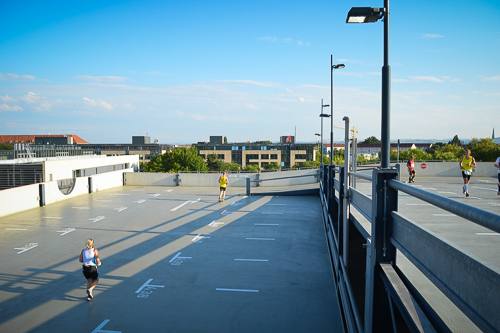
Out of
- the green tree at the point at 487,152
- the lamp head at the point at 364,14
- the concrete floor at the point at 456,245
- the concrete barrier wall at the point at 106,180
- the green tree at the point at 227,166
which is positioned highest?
the lamp head at the point at 364,14

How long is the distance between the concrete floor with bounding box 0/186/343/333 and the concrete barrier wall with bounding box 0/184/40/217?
1.16m

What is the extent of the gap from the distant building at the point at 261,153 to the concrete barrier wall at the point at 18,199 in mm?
88938

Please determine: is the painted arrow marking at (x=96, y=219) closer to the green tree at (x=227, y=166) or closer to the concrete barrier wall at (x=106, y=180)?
the concrete barrier wall at (x=106, y=180)

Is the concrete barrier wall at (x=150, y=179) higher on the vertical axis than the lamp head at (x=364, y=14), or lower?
lower

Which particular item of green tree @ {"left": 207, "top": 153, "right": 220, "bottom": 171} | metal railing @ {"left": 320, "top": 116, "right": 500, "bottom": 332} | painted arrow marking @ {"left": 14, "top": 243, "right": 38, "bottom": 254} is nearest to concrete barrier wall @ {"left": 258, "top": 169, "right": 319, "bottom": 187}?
painted arrow marking @ {"left": 14, "top": 243, "right": 38, "bottom": 254}

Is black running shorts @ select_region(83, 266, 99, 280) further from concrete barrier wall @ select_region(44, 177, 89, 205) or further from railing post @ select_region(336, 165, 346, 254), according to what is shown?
concrete barrier wall @ select_region(44, 177, 89, 205)

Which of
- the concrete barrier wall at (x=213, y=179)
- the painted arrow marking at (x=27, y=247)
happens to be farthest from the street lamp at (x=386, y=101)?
the concrete barrier wall at (x=213, y=179)

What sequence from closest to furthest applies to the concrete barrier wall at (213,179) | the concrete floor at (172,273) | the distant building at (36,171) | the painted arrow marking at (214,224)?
the concrete floor at (172,273) < the painted arrow marking at (214,224) < the distant building at (36,171) < the concrete barrier wall at (213,179)

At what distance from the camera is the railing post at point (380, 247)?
2.79 metres

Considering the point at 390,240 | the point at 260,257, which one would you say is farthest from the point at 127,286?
the point at 390,240

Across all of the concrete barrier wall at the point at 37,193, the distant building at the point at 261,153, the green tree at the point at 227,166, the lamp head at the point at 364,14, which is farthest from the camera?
the distant building at the point at 261,153

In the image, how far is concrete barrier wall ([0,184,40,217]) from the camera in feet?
56.4

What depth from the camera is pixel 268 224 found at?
14.4 m

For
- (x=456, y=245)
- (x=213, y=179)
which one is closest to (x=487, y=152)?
(x=213, y=179)
